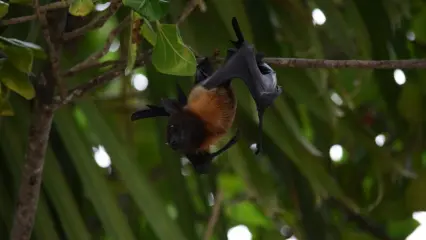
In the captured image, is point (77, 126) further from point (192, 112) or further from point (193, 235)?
point (192, 112)

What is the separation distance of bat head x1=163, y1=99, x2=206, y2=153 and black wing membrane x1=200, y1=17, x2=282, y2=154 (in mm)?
24

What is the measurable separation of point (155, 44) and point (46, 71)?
20 cm

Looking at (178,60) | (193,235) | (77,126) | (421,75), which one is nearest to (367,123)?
(421,75)

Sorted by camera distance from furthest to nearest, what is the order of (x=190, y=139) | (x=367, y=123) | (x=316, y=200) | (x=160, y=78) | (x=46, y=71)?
(x=367, y=123) < (x=316, y=200) < (x=160, y=78) < (x=46, y=71) < (x=190, y=139)

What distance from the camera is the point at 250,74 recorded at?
40cm

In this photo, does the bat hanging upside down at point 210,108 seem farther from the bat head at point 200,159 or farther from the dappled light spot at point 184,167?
the dappled light spot at point 184,167

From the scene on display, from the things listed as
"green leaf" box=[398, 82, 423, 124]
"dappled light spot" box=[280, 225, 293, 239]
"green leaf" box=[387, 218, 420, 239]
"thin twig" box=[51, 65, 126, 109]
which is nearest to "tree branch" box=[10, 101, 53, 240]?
"thin twig" box=[51, 65, 126, 109]

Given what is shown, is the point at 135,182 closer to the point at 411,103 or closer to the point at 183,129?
the point at 183,129

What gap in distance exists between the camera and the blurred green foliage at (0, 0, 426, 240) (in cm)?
63

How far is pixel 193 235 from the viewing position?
2.34ft

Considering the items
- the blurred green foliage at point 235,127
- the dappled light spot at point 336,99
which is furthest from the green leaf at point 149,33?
the dappled light spot at point 336,99

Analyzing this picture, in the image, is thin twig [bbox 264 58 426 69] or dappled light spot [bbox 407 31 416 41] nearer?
thin twig [bbox 264 58 426 69]

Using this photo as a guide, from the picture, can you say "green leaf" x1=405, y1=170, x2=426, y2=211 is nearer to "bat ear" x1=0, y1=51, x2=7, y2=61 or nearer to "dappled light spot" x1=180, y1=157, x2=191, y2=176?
"dappled light spot" x1=180, y1=157, x2=191, y2=176

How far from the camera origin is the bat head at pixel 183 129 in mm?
360
